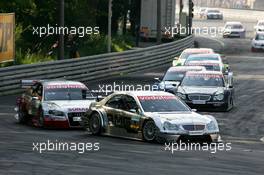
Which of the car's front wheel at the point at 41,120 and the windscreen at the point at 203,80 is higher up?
the windscreen at the point at 203,80

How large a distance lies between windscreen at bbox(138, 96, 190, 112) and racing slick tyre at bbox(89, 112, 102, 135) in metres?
1.30

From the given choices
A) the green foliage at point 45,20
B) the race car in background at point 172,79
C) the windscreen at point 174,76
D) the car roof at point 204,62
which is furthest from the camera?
the green foliage at point 45,20

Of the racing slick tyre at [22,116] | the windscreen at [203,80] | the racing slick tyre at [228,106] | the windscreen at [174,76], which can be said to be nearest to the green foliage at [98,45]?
the windscreen at [174,76]

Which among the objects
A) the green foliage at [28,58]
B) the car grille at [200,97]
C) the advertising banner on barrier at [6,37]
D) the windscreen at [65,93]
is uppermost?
the advertising banner on barrier at [6,37]

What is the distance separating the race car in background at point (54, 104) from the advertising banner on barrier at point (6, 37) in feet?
37.1

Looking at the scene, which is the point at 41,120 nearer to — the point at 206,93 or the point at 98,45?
the point at 206,93

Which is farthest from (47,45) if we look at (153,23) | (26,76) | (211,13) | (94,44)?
(211,13)

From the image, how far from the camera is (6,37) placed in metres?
36.2

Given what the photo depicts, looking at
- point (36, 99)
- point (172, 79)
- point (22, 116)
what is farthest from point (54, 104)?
point (172, 79)

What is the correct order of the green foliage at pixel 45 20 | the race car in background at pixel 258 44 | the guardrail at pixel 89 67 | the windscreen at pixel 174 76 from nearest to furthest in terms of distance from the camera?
the windscreen at pixel 174 76 → the guardrail at pixel 89 67 → the green foliage at pixel 45 20 → the race car in background at pixel 258 44

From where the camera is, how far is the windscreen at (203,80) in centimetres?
2784

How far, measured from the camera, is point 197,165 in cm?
1512

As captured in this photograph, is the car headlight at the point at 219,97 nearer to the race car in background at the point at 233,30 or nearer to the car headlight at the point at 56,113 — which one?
the car headlight at the point at 56,113

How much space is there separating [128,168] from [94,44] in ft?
124
